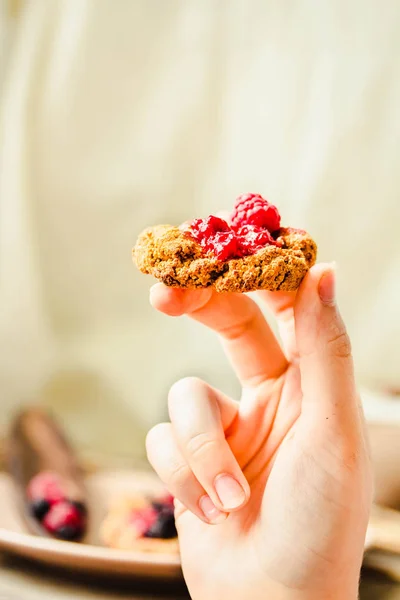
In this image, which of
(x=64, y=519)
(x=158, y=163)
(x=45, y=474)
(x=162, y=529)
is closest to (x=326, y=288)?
(x=162, y=529)

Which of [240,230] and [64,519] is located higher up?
[240,230]

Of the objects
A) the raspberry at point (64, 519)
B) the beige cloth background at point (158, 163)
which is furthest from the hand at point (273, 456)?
the beige cloth background at point (158, 163)

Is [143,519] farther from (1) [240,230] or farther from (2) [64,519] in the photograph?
(1) [240,230]

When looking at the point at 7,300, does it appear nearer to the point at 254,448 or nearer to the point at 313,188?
the point at 313,188

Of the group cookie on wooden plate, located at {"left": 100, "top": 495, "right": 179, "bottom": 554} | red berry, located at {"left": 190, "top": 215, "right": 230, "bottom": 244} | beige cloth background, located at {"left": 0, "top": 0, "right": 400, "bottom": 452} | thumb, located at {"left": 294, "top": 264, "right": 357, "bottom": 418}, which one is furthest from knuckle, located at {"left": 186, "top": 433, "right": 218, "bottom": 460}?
beige cloth background, located at {"left": 0, "top": 0, "right": 400, "bottom": 452}

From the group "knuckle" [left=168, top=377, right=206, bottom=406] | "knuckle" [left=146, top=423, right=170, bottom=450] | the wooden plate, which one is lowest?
the wooden plate

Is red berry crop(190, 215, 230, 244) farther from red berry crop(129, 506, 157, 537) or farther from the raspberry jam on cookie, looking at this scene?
red berry crop(129, 506, 157, 537)
